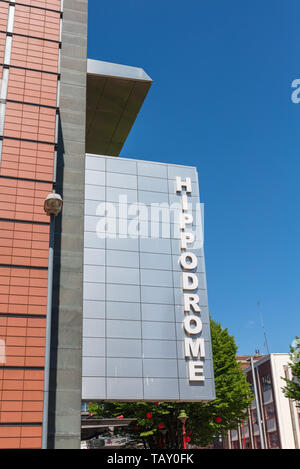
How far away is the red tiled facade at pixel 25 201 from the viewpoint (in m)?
18.2

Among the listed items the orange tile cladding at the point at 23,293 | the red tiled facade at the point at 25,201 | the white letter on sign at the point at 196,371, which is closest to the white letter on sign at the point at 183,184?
the red tiled facade at the point at 25,201

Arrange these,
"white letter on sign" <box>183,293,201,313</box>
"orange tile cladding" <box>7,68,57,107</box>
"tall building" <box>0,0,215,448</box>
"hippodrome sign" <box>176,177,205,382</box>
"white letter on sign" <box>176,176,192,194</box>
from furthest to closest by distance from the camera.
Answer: "white letter on sign" <box>176,176,192,194</box> → "white letter on sign" <box>183,293,201,313</box> → "hippodrome sign" <box>176,177,205,382</box> → "orange tile cladding" <box>7,68,57,107</box> → "tall building" <box>0,0,215,448</box>

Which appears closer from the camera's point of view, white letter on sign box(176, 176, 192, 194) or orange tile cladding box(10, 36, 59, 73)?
orange tile cladding box(10, 36, 59, 73)

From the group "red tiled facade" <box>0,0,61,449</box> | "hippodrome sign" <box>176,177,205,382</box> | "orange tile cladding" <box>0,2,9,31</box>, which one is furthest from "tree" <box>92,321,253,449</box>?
"orange tile cladding" <box>0,2,9,31</box>

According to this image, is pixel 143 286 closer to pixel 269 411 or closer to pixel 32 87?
pixel 32 87

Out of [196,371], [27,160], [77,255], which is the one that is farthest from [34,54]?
→ [196,371]

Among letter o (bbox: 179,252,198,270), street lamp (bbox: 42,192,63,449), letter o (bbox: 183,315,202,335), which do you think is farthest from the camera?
letter o (bbox: 179,252,198,270)

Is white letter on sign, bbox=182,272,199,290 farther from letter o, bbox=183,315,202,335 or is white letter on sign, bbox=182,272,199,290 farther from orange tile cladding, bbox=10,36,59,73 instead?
orange tile cladding, bbox=10,36,59,73

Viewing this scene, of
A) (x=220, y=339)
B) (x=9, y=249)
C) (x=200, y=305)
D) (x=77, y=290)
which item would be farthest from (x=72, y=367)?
(x=220, y=339)

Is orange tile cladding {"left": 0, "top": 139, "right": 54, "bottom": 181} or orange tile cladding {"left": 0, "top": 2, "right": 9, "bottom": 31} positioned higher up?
orange tile cladding {"left": 0, "top": 2, "right": 9, "bottom": 31}

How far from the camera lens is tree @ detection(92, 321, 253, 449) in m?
40.1

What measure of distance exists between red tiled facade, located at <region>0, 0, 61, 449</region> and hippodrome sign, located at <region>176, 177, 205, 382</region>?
10751 millimetres

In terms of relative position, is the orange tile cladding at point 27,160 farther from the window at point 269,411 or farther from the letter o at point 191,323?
the window at point 269,411
